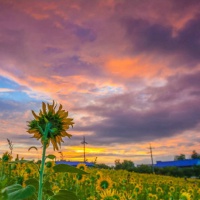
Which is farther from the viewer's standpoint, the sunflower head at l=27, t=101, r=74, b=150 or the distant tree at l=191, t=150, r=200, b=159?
the distant tree at l=191, t=150, r=200, b=159

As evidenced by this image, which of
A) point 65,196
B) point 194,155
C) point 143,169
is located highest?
point 194,155

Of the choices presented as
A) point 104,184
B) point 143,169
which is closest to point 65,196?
point 104,184

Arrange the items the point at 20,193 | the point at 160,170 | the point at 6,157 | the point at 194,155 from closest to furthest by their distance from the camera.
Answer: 1. the point at 20,193
2. the point at 6,157
3. the point at 160,170
4. the point at 194,155

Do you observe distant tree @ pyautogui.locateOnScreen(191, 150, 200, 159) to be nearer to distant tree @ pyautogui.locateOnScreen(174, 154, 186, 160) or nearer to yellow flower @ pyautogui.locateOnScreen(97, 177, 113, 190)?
distant tree @ pyautogui.locateOnScreen(174, 154, 186, 160)

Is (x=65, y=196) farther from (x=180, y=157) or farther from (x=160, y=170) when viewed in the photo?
(x=180, y=157)

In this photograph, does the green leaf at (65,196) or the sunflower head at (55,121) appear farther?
the sunflower head at (55,121)

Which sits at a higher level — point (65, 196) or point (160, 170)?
point (160, 170)

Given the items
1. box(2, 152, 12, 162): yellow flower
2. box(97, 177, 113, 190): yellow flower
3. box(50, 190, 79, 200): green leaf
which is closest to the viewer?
box(50, 190, 79, 200): green leaf

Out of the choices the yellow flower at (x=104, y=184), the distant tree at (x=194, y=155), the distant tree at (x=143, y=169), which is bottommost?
the yellow flower at (x=104, y=184)

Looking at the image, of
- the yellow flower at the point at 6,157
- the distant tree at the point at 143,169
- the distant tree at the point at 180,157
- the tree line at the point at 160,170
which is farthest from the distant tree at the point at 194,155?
the yellow flower at the point at 6,157

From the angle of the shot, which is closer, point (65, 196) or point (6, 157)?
point (65, 196)

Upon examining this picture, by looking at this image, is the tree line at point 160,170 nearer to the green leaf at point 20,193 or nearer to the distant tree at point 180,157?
the green leaf at point 20,193

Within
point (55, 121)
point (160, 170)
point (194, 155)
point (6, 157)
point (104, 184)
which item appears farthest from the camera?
point (194, 155)

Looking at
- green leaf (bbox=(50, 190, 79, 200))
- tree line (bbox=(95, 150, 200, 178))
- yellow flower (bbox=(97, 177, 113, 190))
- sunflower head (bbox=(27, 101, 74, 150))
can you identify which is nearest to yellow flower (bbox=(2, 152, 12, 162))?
yellow flower (bbox=(97, 177, 113, 190))
